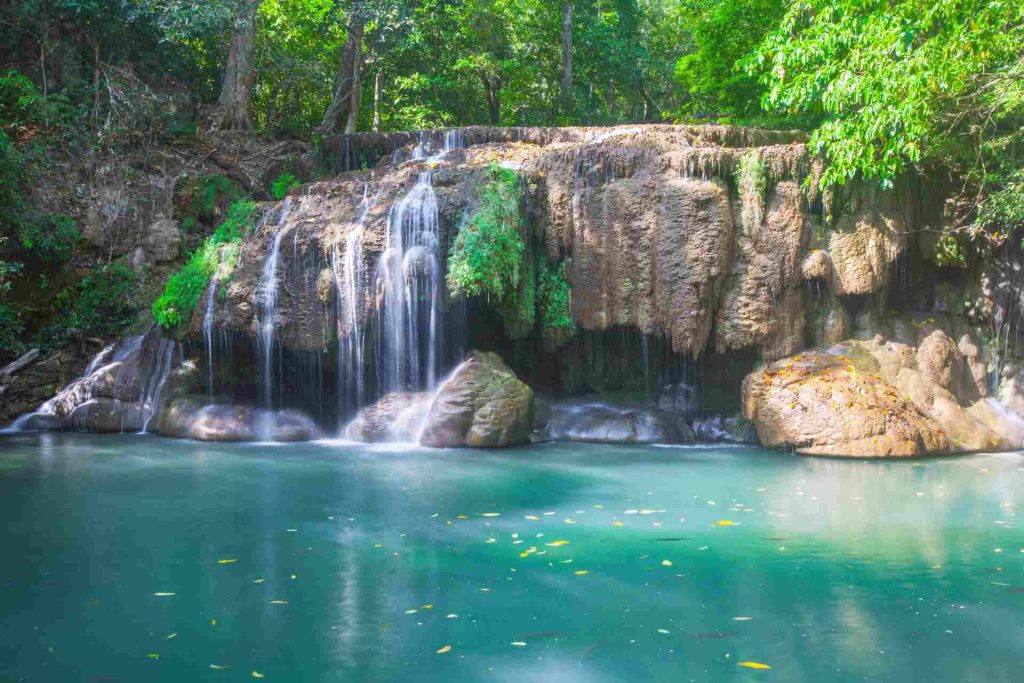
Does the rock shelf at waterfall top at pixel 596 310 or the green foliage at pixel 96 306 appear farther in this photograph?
the green foliage at pixel 96 306

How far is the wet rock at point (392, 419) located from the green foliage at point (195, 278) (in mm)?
3357

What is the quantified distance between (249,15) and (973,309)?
609 inches

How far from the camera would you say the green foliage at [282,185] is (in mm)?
17516

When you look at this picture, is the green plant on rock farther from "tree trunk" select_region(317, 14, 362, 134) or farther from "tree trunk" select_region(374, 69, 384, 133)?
"tree trunk" select_region(374, 69, 384, 133)

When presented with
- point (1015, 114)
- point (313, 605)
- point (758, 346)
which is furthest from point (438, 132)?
point (313, 605)

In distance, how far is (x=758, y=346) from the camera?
525 inches

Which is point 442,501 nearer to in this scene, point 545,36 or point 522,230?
point 522,230

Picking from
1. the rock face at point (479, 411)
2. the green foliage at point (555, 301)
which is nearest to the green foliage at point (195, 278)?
the rock face at point (479, 411)

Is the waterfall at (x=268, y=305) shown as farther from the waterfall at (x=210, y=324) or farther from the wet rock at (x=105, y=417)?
the wet rock at (x=105, y=417)

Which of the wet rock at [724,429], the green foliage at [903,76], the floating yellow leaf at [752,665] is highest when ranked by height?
the green foliage at [903,76]

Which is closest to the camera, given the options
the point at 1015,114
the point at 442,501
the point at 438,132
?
the point at 442,501

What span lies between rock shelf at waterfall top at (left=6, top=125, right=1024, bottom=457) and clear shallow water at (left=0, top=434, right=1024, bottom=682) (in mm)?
2418

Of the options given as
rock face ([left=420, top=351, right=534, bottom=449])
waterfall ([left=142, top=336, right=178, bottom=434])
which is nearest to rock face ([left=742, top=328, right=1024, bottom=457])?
rock face ([left=420, top=351, right=534, bottom=449])

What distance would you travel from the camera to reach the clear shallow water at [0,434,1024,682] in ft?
16.0
